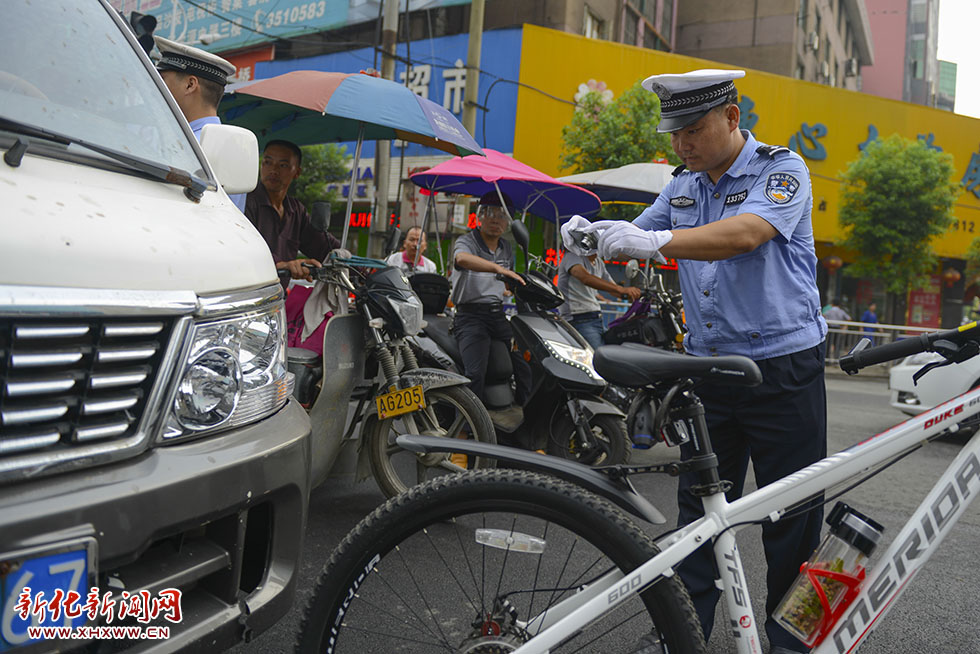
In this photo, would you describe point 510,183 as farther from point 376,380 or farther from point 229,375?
point 229,375

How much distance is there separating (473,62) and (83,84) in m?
12.1

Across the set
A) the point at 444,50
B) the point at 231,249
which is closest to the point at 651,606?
the point at 231,249

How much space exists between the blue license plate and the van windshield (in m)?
1.00

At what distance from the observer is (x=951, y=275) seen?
71.8 ft

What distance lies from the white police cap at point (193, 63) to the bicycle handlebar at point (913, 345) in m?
2.95

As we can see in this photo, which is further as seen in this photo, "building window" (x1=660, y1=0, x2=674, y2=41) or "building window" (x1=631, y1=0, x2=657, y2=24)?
"building window" (x1=660, y1=0, x2=674, y2=41)

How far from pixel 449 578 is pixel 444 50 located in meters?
19.0

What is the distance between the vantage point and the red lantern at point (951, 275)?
2188cm

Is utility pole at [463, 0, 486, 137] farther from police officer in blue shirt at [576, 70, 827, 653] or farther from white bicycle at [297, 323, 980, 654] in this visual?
white bicycle at [297, 323, 980, 654]

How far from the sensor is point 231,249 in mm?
1764

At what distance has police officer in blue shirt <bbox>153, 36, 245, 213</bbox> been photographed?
3.43 m

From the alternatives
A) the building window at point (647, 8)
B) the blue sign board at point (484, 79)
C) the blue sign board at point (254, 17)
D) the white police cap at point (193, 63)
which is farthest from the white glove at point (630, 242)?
the building window at point (647, 8)

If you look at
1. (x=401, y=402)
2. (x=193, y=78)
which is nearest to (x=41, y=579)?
(x=401, y=402)

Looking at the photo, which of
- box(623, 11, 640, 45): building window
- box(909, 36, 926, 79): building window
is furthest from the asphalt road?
box(909, 36, 926, 79): building window
